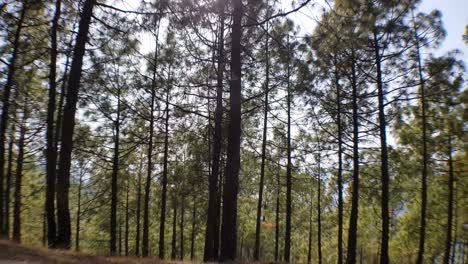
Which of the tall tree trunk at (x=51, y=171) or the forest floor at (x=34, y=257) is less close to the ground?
the tall tree trunk at (x=51, y=171)

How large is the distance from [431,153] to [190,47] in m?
14.3

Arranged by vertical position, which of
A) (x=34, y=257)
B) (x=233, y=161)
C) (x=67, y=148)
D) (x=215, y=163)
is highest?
(x=67, y=148)

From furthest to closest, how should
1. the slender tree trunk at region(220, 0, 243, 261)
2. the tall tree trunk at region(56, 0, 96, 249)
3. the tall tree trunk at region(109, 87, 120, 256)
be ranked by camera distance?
the tall tree trunk at region(109, 87, 120, 256) < the tall tree trunk at region(56, 0, 96, 249) < the slender tree trunk at region(220, 0, 243, 261)

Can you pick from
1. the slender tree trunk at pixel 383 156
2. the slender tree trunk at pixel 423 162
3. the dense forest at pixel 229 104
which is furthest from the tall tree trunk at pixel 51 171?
the slender tree trunk at pixel 423 162

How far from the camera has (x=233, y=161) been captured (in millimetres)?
9484

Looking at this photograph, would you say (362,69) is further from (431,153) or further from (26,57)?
(26,57)

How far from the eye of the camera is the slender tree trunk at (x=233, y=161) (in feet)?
30.8

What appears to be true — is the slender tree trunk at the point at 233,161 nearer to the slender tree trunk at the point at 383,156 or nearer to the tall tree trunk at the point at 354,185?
the tall tree trunk at the point at 354,185

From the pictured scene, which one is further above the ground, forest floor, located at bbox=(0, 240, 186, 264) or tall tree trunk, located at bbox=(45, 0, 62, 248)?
tall tree trunk, located at bbox=(45, 0, 62, 248)

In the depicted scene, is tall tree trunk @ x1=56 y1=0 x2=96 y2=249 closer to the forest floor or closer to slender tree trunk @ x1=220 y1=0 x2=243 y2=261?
the forest floor

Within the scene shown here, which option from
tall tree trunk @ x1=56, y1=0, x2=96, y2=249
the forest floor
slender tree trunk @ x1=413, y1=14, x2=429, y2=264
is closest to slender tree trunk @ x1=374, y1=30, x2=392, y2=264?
slender tree trunk @ x1=413, y1=14, x2=429, y2=264

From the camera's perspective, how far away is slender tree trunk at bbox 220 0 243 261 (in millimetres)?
9391

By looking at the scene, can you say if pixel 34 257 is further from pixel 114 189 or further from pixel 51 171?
pixel 114 189

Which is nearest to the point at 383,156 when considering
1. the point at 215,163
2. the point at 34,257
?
the point at 215,163
